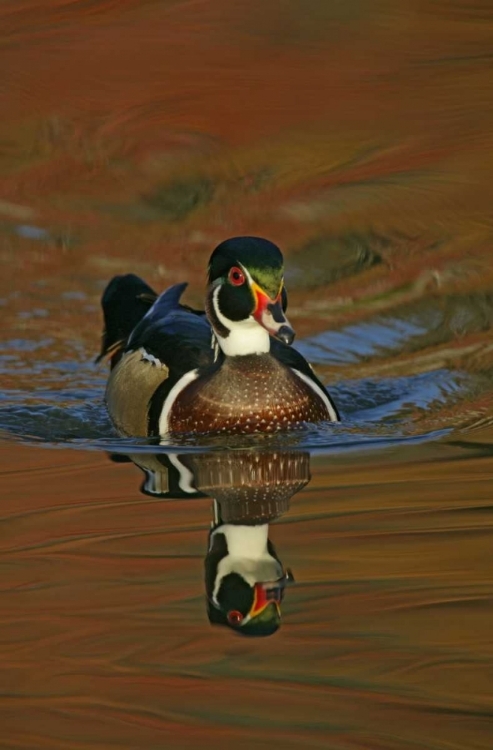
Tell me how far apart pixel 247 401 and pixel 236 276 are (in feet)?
1.99

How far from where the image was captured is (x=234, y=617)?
495cm

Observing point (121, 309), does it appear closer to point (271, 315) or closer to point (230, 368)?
point (230, 368)

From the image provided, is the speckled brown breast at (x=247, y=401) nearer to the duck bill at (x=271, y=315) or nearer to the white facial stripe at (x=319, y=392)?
the white facial stripe at (x=319, y=392)

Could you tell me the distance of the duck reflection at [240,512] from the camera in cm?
502

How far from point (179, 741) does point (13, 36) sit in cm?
1075

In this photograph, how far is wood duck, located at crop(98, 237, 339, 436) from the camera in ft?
23.6

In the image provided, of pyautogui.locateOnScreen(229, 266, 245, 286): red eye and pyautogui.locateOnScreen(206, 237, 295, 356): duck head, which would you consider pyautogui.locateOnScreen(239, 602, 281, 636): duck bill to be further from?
pyautogui.locateOnScreen(229, 266, 245, 286): red eye

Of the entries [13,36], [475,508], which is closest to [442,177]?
[13,36]

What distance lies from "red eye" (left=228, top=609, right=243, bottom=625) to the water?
143 millimetres

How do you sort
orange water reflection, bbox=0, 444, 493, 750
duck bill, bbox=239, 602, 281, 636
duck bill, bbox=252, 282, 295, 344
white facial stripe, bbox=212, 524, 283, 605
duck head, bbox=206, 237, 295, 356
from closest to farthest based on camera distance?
orange water reflection, bbox=0, 444, 493, 750 → duck bill, bbox=239, 602, 281, 636 → white facial stripe, bbox=212, 524, 283, 605 → duck bill, bbox=252, 282, 295, 344 → duck head, bbox=206, 237, 295, 356

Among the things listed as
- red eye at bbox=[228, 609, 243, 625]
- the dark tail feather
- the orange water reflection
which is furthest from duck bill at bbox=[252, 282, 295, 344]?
red eye at bbox=[228, 609, 243, 625]

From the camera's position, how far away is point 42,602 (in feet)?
16.5

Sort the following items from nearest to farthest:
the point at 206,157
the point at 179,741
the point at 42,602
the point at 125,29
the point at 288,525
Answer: the point at 179,741
the point at 42,602
the point at 288,525
the point at 206,157
the point at 125,29

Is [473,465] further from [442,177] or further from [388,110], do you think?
[388,110]
